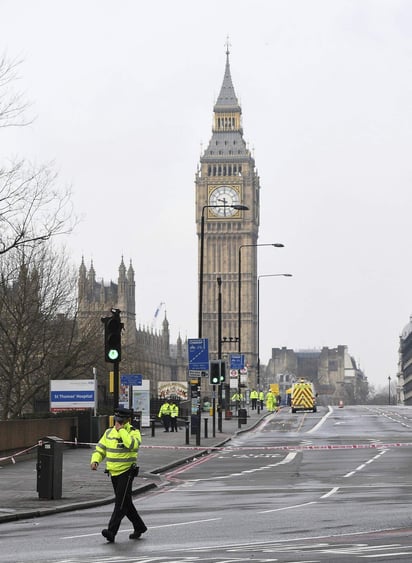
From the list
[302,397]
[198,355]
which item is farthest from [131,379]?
[302,397]

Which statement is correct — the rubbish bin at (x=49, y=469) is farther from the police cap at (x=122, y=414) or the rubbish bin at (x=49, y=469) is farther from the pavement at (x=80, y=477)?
the police cap at (x=122, y=414)

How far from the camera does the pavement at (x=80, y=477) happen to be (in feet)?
73.7

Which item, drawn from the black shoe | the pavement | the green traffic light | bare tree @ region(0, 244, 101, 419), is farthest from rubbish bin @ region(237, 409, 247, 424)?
the black shoe

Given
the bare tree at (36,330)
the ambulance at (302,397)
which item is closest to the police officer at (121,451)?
the bare tree at (36,330)

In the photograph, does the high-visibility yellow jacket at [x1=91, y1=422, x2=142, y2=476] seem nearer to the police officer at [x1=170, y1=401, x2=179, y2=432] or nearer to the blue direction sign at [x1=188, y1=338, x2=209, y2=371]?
the blue direction sign at [x1=188, y1=338, x2=209, y2=371]

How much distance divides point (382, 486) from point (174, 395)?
45.1m

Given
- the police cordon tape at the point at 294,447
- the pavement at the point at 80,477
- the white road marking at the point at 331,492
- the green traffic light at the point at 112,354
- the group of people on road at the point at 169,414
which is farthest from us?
the group of people on road at the point at 169,414

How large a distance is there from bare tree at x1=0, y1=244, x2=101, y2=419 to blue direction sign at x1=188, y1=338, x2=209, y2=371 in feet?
29.7

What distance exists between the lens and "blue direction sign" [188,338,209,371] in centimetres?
4753

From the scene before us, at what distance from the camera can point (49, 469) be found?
23938mm

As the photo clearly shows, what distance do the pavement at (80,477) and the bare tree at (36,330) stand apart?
9006 mm

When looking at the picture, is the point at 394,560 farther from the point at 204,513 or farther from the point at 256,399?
the point at 256,399

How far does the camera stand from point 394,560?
42.3 feet

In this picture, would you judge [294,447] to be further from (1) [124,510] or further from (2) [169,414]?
(1) [124,510]
